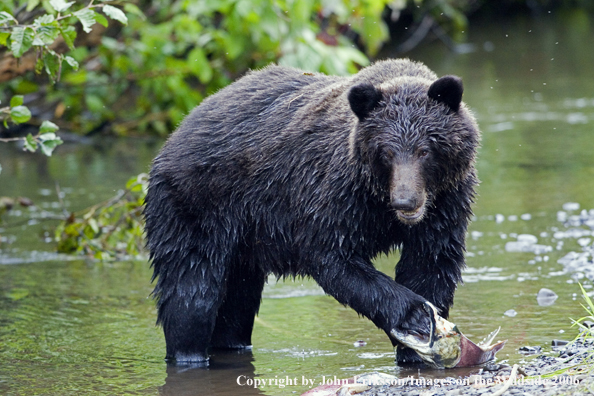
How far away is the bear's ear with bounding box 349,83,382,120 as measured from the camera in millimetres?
4629

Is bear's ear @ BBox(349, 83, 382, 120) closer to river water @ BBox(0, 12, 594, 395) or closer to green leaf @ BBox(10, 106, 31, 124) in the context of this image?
river water @ BBox(0, 12, 594, 395)

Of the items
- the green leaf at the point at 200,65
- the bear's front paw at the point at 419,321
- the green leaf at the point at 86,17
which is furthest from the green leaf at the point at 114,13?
the green leaf at the point at 200,65

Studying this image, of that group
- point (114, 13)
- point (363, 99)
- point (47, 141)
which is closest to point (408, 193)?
point (363, 99)

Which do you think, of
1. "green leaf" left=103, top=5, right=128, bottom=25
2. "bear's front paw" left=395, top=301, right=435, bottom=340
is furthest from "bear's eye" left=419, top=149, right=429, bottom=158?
"green leaf" left=103, top=5, right=128, bottom=25

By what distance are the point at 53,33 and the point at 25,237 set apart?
390 cm

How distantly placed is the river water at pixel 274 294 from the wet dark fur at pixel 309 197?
0.42 metres

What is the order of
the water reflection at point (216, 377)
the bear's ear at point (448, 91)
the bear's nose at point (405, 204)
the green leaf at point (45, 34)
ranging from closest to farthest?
1. the bear's nose at point (405, 204)
2. the bear's ear at point (448, 91)
3. the water reflection at point (216, 377)
4. the green leaf at point (45, 34)

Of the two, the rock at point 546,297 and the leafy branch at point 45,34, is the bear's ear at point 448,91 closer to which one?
the rock at point 546,297

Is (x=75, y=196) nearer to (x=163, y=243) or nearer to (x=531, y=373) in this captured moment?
(x=163, y=243)

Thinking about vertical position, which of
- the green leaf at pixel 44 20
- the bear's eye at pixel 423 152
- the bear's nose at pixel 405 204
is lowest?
the bear's nose at pixel 405 204

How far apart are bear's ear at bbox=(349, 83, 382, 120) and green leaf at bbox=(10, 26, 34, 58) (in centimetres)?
240

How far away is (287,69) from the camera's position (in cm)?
594

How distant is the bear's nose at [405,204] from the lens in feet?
14.6

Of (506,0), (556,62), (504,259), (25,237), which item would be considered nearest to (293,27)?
(25,237)
